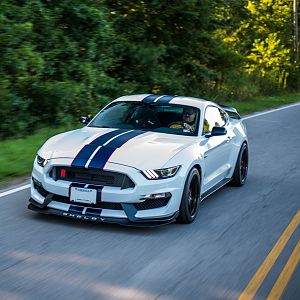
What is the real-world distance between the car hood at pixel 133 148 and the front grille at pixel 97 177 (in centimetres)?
14

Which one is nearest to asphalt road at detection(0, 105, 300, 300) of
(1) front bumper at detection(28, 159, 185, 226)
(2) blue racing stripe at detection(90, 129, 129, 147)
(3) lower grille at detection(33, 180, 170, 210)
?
(1) front bumper at detection(28, 159, 185, 226)

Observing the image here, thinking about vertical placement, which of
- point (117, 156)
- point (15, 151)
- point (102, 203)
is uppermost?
point (117, 156)

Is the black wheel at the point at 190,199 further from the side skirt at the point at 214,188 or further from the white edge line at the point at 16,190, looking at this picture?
the white edge line at the point at 16,190

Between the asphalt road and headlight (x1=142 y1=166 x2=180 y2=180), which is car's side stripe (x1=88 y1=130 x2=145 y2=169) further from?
the asphalt road

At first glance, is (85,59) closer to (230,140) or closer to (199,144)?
(230,140)

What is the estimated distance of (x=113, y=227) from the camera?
6773 mm

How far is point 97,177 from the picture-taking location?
21.6ft

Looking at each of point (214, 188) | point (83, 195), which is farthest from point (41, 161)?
point (214, 188)

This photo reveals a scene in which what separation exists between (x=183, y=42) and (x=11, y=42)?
453 inches

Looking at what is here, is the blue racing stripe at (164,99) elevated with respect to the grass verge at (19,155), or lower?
Answer: elevated

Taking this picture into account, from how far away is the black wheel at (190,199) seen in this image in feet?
22.8

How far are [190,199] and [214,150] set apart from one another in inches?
44.7

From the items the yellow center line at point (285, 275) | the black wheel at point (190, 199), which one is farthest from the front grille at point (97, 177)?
the yellow center line at point (285, 275)

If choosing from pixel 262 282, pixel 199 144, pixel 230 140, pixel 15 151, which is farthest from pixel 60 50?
pixel 262 282
